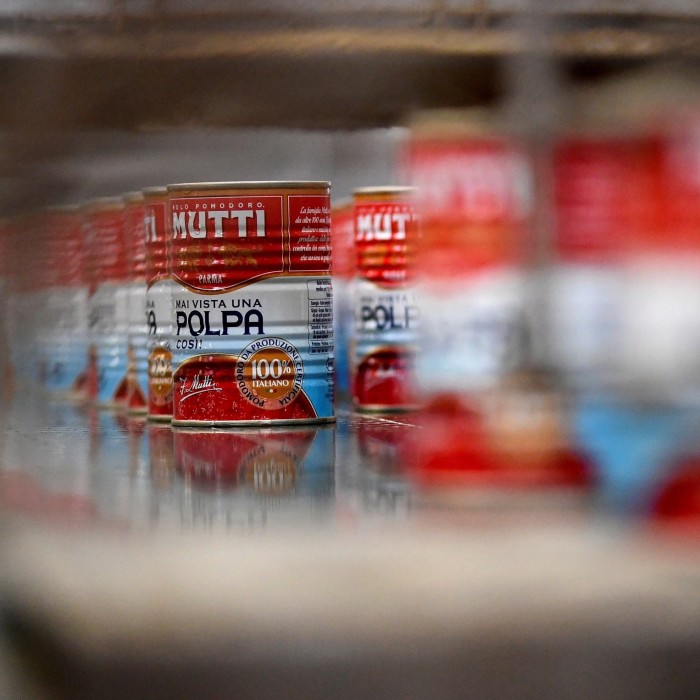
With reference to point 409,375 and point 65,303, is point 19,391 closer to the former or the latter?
point 65,303

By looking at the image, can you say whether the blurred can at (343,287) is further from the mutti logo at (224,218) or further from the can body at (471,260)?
the can body at (471,260)

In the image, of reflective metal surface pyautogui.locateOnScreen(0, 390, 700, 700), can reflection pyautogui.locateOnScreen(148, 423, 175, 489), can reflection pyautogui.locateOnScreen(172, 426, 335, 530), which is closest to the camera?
reflective metal surface pyautogui.locateOnScreen(0, 390, 700, 700)

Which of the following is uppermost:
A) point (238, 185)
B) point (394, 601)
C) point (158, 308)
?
point (238, 185)

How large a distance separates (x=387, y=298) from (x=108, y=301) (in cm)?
39

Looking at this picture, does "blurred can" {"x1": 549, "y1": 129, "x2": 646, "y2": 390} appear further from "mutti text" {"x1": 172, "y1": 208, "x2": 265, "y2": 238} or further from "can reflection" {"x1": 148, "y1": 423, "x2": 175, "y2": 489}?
"mutti text" {"x1": 172, "y1": 208, "x2": 265, "y2": 238}

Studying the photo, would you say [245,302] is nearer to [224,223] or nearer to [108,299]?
[224,223]

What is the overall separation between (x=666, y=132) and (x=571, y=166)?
0.06 meters

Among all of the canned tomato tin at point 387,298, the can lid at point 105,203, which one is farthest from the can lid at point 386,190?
the can lid at point 105,203

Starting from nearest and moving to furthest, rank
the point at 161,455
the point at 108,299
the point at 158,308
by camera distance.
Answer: the point at 161,455 < the point at 158,308 < the point at 108,299

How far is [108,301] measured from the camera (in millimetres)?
2010

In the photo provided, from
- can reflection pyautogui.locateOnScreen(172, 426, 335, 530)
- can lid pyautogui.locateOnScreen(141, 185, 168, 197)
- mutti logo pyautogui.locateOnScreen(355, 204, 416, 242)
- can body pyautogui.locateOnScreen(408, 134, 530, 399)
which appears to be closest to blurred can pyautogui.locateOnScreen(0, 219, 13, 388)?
can lid pyautogui.locateOnScreen(141, 185, 168, 197)
